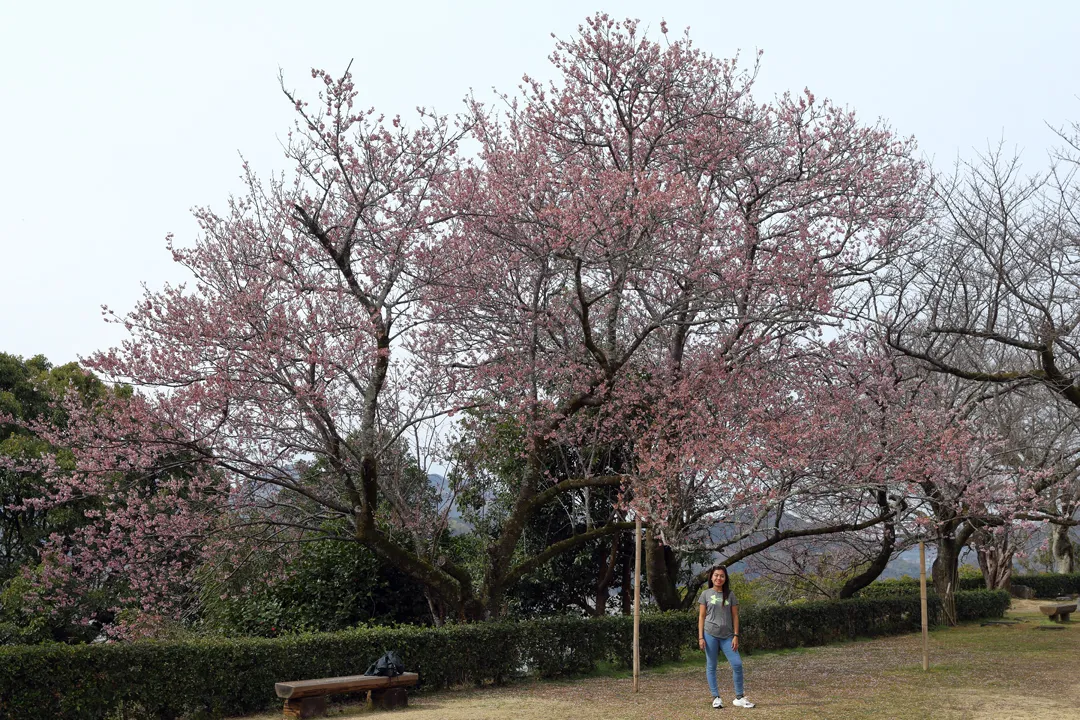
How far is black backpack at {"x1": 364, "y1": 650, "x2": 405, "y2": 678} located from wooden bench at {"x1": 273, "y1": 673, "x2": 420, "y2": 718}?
66 millimetres

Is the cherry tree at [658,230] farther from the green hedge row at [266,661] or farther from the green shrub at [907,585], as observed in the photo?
the green shrub at [907,585]

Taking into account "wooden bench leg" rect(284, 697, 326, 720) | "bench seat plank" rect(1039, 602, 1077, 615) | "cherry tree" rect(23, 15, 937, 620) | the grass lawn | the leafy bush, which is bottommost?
the grass lawn

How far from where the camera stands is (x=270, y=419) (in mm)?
12109

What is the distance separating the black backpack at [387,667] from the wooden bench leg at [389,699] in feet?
0.63

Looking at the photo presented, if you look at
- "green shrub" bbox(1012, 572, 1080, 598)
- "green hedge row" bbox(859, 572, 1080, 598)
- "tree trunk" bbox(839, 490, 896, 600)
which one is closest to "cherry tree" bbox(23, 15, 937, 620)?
"tree trunk" bbox(839, 490, 896, 600)

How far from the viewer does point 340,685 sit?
9.58 metres

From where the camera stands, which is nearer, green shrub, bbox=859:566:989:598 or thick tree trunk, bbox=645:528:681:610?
thick tree trunk, bbox=645:528:681:610

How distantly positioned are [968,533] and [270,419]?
1436 centimetres

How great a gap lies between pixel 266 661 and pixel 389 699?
144 cm

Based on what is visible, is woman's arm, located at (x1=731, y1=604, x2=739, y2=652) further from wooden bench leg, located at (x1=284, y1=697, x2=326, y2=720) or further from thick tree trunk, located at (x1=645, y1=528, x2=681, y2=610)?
thick tree trunk, located at (x1=645, y1=528, x2=681, y2=610)

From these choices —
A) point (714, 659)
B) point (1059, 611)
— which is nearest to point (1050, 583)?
point (1059, 611)

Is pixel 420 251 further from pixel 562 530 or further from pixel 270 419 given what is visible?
pixel 562 530

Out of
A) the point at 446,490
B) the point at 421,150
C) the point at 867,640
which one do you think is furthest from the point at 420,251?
the point at 867,640

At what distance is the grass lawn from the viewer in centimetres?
910
